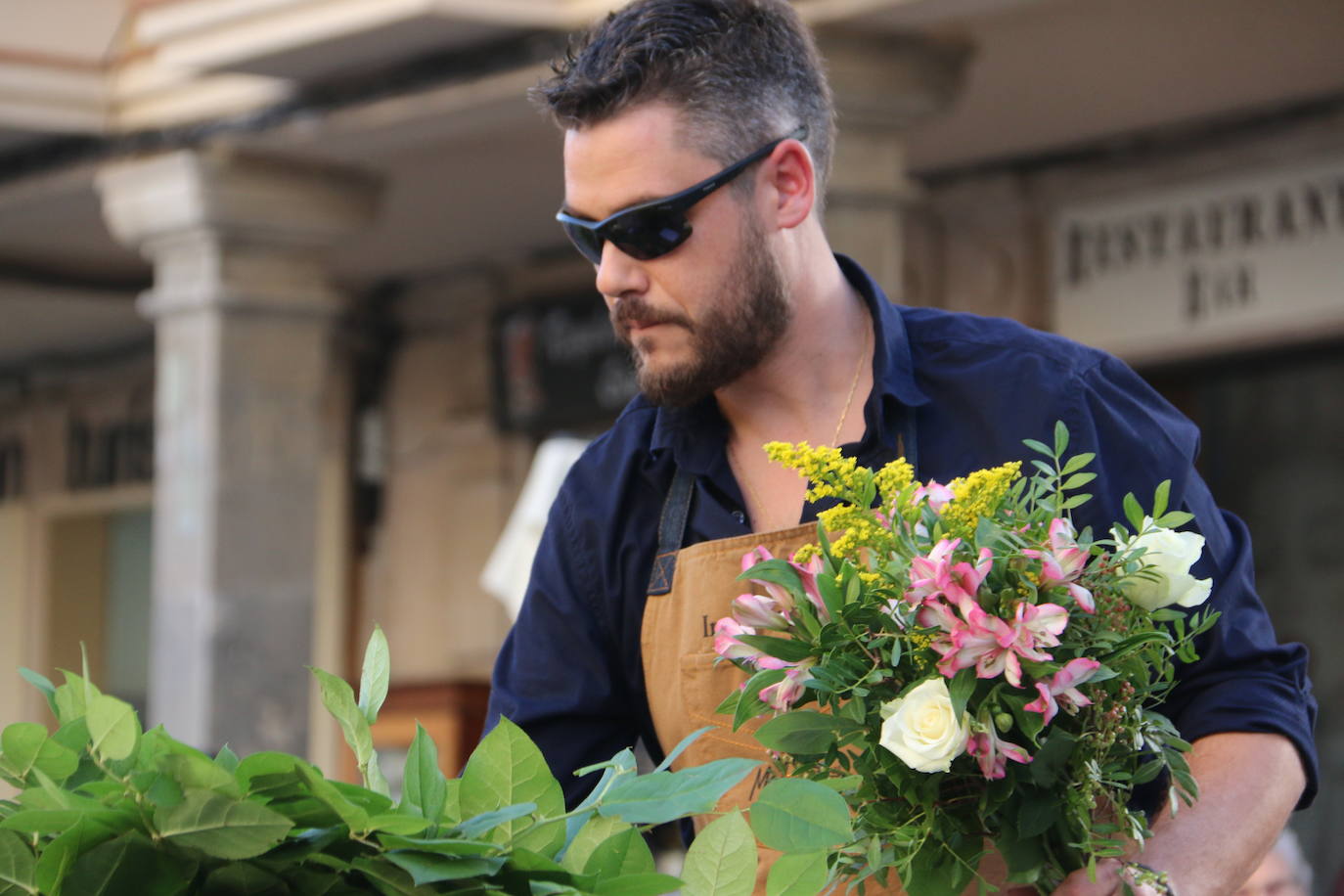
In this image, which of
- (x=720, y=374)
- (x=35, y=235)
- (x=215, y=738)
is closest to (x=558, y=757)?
(x=720, y=374)

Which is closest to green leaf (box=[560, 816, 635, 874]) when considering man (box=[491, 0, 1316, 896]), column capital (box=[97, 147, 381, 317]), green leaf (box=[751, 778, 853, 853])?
green leaf (box=[751, 778, 853, 853])

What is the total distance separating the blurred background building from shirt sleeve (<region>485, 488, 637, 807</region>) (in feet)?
10.7

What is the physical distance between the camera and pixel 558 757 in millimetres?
2393

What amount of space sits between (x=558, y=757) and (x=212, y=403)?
4908 millimetres

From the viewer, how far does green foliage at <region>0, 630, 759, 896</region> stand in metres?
1.40

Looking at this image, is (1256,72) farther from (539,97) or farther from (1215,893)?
(1215,893)

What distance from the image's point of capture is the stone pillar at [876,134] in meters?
5.74

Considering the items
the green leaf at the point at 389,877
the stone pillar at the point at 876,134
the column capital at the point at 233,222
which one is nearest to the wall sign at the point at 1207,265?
the stone pillar at the point at 876,134

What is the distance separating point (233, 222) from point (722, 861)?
5.88 m

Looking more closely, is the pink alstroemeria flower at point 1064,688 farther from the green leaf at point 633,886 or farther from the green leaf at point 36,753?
the green leaf at point 36,753

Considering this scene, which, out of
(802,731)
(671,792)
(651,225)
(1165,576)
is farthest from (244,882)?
(651,225)

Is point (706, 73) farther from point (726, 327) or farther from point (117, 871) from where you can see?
point (117, 871)

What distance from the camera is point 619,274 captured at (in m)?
2.32

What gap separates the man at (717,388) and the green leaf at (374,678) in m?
0.65
